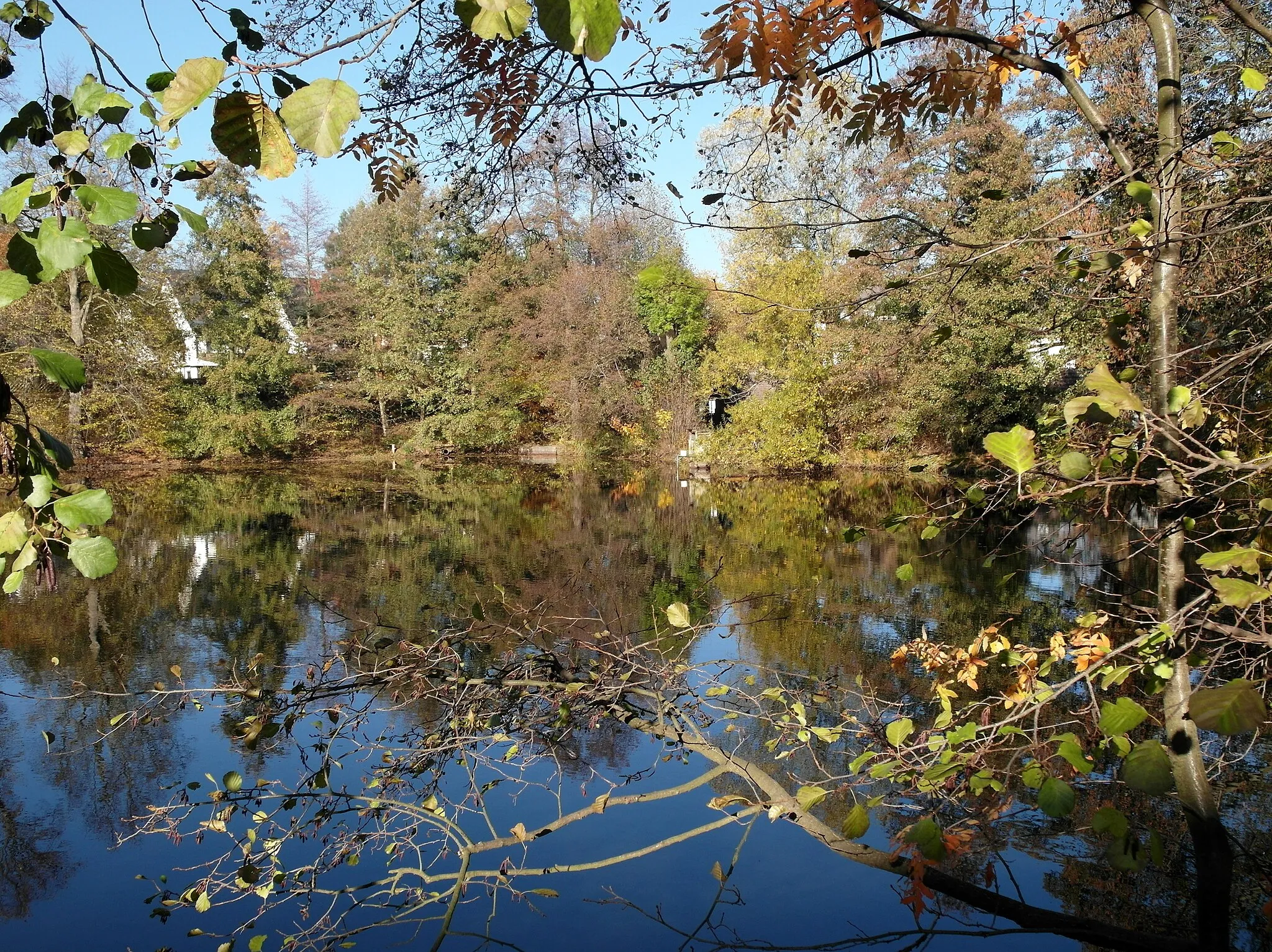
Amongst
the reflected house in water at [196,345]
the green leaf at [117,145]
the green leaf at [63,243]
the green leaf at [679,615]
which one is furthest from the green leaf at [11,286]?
the reflected house in water at [196,345]

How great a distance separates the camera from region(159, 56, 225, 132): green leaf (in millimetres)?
865

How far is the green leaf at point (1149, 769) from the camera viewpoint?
129cm

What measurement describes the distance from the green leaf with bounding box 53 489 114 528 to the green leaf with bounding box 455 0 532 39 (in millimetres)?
589

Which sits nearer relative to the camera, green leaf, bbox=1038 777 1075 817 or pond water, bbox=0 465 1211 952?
green leaf, bbox=1038 777 1075 817

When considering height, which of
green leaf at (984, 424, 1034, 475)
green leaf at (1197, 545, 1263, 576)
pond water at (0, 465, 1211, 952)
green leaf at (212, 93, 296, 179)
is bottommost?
pond water at (0, 465, 1211, 952)

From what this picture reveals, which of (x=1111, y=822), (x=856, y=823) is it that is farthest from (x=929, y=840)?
(x=1111, y=822)

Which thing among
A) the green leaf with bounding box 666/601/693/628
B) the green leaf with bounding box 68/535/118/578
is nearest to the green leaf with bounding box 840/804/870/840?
the green leaf with bounding box 666/601/693/628

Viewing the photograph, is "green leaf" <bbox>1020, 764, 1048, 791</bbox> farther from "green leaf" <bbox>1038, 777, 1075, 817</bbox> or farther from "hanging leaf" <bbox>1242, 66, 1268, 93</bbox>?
"hanging leaf" <bbox>1242, 66, 1268, 93</bbox>

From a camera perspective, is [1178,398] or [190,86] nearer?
[190,86]

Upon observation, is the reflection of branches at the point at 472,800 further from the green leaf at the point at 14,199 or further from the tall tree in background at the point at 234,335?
the tall tree in background at the point at 234,335

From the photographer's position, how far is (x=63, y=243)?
88 cm

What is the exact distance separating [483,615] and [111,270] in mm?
2809

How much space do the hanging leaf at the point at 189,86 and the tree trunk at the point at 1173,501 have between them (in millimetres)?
1640

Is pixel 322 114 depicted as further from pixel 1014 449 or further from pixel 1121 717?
pixel 1121 717
